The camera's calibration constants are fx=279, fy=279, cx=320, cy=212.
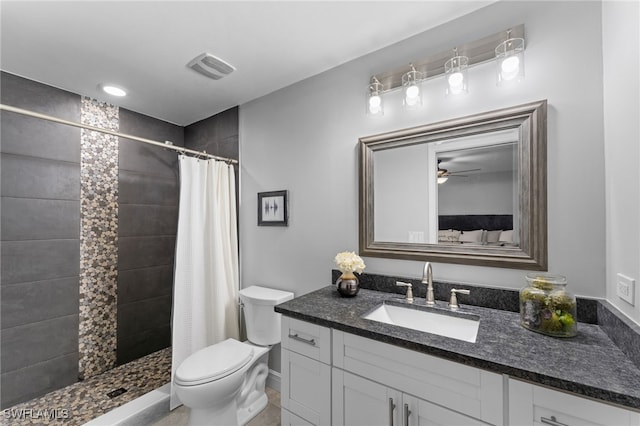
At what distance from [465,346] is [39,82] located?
127 inches

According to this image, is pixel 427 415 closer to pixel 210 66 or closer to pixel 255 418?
pixel 255 418

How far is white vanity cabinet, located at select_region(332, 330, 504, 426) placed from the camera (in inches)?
37.5

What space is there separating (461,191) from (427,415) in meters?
1.07

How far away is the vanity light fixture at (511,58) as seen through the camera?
1.33m

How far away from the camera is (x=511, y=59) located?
1.33m

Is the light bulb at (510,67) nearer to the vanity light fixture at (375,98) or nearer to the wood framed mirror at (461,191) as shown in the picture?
the wood framed mirror at (461,191)

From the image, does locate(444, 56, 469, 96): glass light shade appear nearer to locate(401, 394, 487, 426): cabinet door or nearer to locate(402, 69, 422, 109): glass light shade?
locate(402, 69, 422, 109): glass light shade

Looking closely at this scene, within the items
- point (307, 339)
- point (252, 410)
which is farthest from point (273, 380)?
point (307, 339)

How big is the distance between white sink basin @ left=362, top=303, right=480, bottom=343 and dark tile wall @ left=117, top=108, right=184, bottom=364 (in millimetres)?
2343

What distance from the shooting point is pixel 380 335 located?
1.14 meters

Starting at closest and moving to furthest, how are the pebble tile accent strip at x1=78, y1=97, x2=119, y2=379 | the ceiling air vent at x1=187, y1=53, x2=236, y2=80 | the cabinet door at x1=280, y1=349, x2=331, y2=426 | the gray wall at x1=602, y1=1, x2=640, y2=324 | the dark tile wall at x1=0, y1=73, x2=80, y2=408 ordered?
1. the gray wall at x1=602, y1=1, x2=640, y2=324
2. the cabinet door at x1=280, y1=349, x2=331, y2=426
3. the ceiling air vent at x1=187, y1=53, x2=236, y2=80
4. the dark tile wall at x1=0, y1=73, x2=80, y2=408
5. the pebble tile accent strip at x1=78, y1=97, x2=119, y2=379

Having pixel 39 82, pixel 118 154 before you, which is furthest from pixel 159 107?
pixel 39 82

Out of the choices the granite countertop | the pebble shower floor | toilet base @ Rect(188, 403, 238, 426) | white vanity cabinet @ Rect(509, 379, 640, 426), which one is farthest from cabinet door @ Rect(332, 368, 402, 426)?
the pebble shower floor

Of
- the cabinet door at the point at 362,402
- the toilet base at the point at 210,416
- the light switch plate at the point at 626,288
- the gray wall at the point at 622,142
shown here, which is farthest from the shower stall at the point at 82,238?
the light switch plate at the point at 626,288
